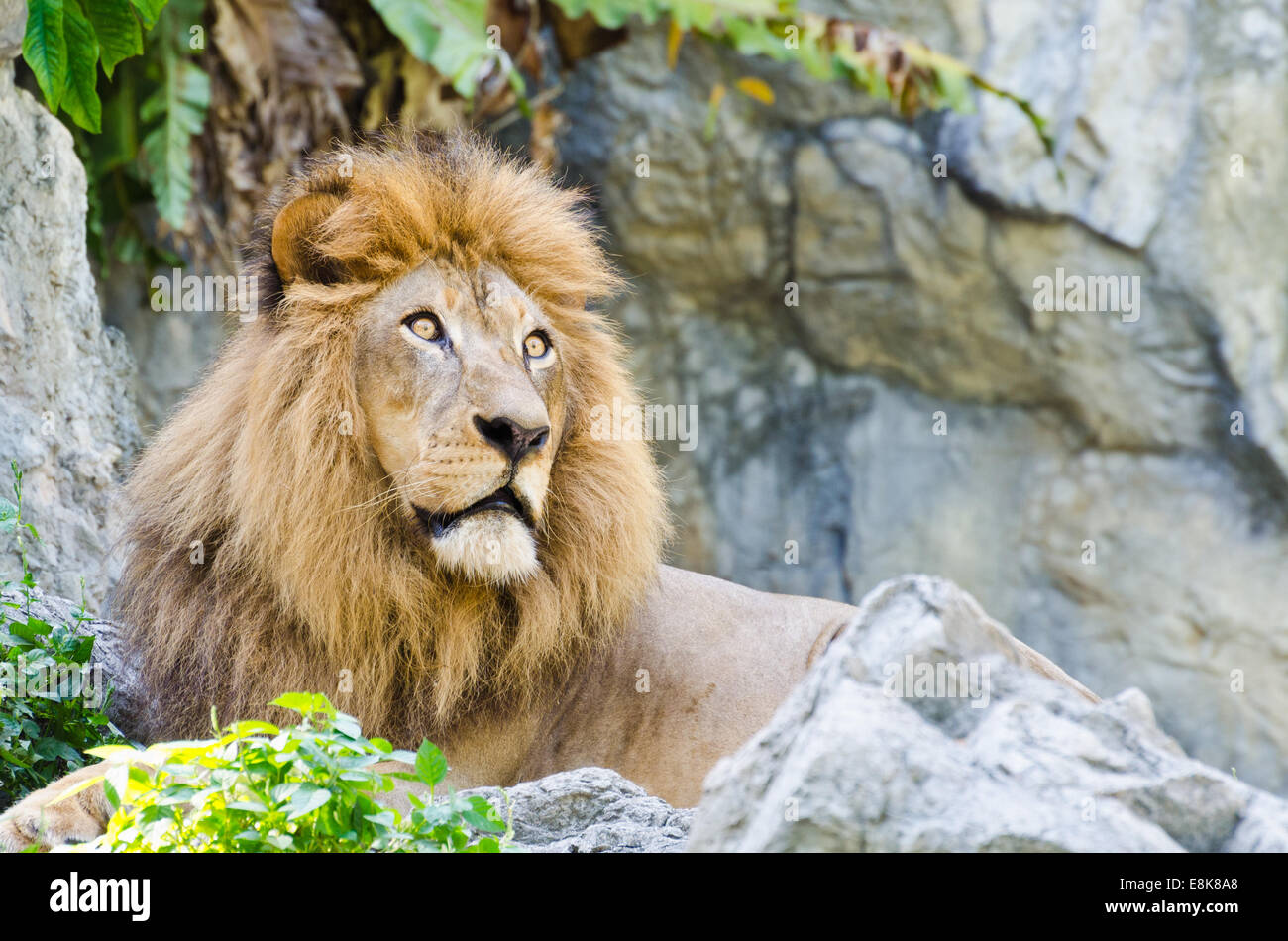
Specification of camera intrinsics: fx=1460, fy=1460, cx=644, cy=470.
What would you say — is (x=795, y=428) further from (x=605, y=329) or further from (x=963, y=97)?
(x=605, y=329)

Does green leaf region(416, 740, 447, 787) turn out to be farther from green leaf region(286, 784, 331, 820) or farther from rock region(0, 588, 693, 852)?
rock region(0, 588, 693, 852)

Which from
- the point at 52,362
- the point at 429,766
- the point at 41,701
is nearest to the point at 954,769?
the point at 429,766

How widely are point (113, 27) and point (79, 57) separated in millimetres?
144

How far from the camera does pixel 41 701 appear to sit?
10.8ft

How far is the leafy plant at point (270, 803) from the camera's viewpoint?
79.3 inches

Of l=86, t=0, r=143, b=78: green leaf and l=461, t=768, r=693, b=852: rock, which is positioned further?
l=86, t=0, r=143, b=78: green leaf

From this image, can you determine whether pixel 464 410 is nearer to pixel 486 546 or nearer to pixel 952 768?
pixel 486 546

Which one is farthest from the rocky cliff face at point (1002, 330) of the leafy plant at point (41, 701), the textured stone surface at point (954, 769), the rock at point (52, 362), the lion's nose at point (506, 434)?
the textured stone surface at point (954, 769)

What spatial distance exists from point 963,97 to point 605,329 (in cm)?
418

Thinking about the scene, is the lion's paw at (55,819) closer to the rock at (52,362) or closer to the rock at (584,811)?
the rock at (584,811)

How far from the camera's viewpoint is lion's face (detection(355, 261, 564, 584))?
3.03 meters

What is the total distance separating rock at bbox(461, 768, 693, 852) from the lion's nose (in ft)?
2.21

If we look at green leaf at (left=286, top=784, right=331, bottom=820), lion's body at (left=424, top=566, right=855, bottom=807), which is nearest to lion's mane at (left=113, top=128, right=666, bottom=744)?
lion's body at (left=424, top=566, right=855, bottom=807)
